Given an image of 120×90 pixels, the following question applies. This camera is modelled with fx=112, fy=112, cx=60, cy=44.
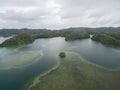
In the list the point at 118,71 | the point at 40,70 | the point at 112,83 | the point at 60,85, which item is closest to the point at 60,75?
the point at 60,85

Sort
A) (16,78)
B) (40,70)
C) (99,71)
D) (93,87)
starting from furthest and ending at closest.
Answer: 1. (40,70)
2. (99,71)
3. (16,78)
4. (93,87)

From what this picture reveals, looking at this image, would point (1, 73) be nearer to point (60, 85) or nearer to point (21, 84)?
point (21, 84)

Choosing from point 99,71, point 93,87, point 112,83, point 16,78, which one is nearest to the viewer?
point 93,87

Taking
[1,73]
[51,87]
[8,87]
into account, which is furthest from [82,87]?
[1,73]

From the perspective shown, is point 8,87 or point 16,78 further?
point 16,78

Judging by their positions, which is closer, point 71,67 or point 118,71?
point 118,71

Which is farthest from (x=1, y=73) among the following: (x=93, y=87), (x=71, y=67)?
(x=93, y=87)

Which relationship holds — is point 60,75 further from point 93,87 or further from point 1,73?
point 1,73

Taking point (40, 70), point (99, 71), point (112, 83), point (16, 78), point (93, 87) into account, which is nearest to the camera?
point (93, 87)
